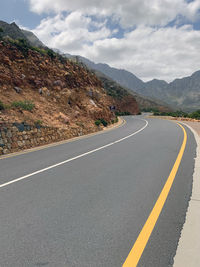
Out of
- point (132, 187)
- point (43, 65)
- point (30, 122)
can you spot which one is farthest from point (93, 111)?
point (132, 187)

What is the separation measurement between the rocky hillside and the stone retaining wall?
0.61m

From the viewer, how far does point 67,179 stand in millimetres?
5875

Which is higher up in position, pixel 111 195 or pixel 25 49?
pixel 25 49

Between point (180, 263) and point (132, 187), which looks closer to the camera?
point (180, 263)

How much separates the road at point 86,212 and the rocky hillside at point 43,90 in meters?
7.46

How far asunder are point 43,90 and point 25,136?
871 cm

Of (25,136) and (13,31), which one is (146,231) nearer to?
(25,136)

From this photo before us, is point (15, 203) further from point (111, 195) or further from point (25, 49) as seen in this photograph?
point (25, 49)

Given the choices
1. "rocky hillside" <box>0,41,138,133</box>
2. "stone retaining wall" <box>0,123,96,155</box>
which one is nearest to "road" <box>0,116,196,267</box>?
"stone retaining wall" <box>0,123,96,155</box>

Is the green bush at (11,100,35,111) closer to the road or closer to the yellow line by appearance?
the road

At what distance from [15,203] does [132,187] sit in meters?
2.64

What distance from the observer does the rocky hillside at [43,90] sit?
1512 centimetres

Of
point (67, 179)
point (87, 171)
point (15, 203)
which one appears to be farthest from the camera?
point (87, 171)

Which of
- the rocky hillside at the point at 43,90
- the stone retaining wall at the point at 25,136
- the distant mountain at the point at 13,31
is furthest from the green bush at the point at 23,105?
the distant mountain at the point at 13,31
